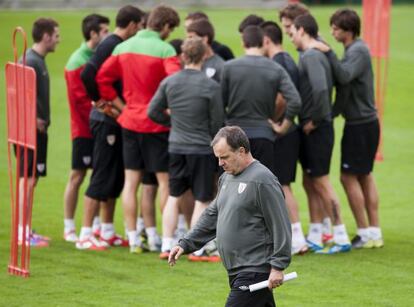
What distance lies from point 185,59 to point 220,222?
3824 millimetres

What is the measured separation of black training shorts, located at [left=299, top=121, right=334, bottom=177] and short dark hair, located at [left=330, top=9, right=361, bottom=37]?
1.05m

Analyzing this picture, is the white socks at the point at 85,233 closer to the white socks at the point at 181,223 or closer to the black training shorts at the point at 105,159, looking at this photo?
the black training shorts at the point at 105,159

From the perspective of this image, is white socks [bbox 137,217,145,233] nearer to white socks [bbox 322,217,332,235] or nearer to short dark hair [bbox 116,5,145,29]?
white socks [bbox 322,217,332,235]

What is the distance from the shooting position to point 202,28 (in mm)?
11555

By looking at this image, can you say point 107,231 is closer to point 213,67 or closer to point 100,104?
point 100,104

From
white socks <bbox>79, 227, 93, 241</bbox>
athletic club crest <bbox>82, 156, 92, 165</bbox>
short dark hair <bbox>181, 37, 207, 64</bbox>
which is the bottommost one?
white socks <bbox>79, 227, 93, 241</bbox>

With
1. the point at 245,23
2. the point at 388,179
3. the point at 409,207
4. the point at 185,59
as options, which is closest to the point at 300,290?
the point at 185,59

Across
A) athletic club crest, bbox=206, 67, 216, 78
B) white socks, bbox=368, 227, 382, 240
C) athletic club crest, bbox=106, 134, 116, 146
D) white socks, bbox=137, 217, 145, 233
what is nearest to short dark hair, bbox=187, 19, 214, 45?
athletic club crest, bbox=206, 67, 216, 78

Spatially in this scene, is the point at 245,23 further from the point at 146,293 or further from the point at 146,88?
the point at 146,293

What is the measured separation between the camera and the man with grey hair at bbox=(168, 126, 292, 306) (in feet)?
23.5


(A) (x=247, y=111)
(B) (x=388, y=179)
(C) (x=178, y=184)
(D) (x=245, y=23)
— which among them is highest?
(D) (x=245, y=23)

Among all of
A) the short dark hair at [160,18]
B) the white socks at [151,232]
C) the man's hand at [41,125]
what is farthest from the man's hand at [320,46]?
the man's hand at [41,125]

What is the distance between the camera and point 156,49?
11398mm

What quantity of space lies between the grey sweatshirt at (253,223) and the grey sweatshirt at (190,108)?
3.54 metres
